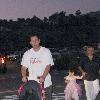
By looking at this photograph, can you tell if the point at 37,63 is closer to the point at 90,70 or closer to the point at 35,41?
the point at 35,41

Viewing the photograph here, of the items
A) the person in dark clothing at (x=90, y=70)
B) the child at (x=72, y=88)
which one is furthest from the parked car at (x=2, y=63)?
the person in dark clothing at (x=90, y=70)

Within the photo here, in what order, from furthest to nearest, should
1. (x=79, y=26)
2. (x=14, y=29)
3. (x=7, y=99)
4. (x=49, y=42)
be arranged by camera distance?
1. (x=14, y=29)
2. (x=79, y=26)
3. (x=49, y=42)
4. (x=7, y=99)

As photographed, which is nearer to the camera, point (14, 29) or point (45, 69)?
point (45, 69)

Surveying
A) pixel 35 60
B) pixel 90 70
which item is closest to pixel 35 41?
pixel 35 60

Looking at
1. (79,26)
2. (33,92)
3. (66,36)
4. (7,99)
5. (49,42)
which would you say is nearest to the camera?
(33,92)

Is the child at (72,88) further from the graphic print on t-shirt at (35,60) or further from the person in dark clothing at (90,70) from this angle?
the graphic print on t-shirt at (35,60)

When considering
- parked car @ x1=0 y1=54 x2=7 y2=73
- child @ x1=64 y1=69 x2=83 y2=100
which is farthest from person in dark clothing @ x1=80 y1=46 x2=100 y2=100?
parked car @ x1=0 y1=54 x2=7 y2=73

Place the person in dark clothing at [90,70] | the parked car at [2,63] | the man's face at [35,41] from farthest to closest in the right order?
the parked car at [2,63], the person in dark clothing at [90,70], the man's face at [35,41]

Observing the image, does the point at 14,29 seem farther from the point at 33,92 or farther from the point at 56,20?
the point at 33,92

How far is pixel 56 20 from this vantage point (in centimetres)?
13688

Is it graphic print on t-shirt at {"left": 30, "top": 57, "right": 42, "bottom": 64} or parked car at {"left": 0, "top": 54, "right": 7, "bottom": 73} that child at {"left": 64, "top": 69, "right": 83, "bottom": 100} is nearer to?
graphic print on t-shirt at {"left": 30, "top": 57, "right": 42, "bottom": 64}

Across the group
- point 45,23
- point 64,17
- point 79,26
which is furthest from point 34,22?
point 79,26

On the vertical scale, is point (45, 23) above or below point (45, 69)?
Result: above

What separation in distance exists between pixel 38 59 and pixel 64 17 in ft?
408
